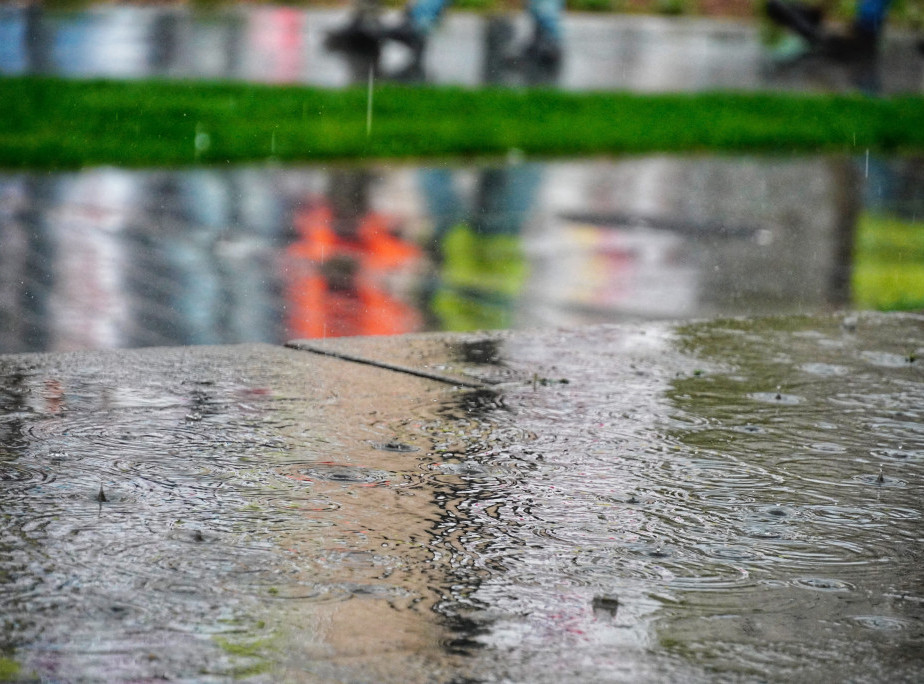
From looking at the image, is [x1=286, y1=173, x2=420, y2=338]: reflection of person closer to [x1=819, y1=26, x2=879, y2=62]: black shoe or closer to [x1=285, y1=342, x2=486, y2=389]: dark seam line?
[x1=285, y1=342, x2=486, y2=389]: dark seam line

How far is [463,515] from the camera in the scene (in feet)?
14.3

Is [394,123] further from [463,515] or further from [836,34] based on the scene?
[836,34]

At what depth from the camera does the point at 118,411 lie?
5.22 meters

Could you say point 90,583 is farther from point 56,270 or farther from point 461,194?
point 461,194

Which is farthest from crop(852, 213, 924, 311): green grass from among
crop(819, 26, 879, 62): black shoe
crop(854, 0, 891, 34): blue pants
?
crop(854, 0, 891, 34): blue pants

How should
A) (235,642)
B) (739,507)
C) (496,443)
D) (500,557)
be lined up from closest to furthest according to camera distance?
(235,642)
(500,557)
(739,507)
(496,443)

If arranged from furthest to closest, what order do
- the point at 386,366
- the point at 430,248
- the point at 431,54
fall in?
the point at 431,54 < the point at 430,248 < the point at 386,366

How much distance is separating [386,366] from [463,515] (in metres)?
1.70

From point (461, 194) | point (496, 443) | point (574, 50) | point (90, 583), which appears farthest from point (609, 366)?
point (574, 50)

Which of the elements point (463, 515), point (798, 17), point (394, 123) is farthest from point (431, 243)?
point (798, 17)

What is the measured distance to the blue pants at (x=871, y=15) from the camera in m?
21.3

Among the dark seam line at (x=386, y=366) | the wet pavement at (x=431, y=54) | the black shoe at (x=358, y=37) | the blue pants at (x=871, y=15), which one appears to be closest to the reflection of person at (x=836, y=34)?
the blue pants at (x=871, y=15)

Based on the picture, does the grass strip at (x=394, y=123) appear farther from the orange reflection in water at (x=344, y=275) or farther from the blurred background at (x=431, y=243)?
the orange reflection in water at (x=344, y=275)

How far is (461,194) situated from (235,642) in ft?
24.0
